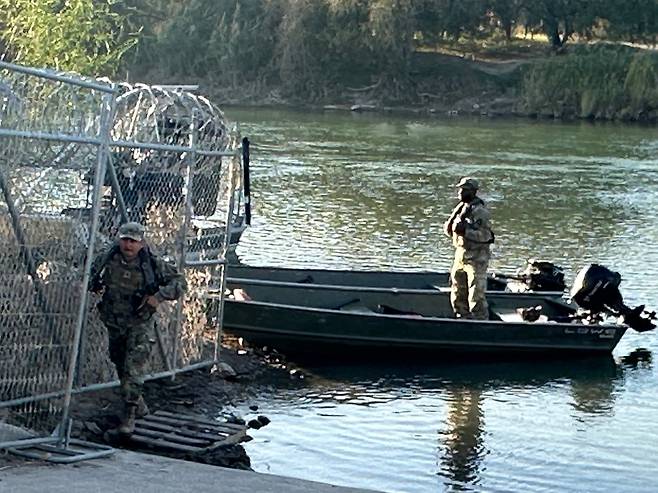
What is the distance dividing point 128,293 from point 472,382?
6029mm

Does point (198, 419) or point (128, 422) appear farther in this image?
point (198, 419)

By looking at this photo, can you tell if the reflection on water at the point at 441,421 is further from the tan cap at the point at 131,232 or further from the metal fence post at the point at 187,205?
the tan cap at the point at 131,232

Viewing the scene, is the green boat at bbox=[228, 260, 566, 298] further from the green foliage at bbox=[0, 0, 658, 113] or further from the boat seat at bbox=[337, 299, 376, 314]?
the green foliage at bbox=[0, 0, 658, 113]

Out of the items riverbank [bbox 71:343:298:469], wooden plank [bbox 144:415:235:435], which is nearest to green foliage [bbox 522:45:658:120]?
riverbank [bbox 71:343:298:469]

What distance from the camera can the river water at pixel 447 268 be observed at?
488 inches

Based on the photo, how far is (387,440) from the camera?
1297cm

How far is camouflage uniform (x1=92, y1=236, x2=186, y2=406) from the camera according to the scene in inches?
408

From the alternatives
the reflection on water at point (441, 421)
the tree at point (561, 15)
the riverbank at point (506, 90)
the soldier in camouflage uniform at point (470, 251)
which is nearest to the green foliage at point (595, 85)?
the riverbank at point (506, 90)

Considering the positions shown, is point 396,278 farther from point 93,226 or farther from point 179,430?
point 93,226

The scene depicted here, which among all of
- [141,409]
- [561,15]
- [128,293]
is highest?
[561,15]

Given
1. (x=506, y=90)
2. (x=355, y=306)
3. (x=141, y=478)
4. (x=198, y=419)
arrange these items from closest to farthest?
(x=141, y=478), (x=198, y=419), (x=355, y=306), (x=506, y=90)

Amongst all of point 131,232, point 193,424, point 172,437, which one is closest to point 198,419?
point 193,424

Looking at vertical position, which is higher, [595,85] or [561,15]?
[561,15]

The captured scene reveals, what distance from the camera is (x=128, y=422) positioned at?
1075cm
